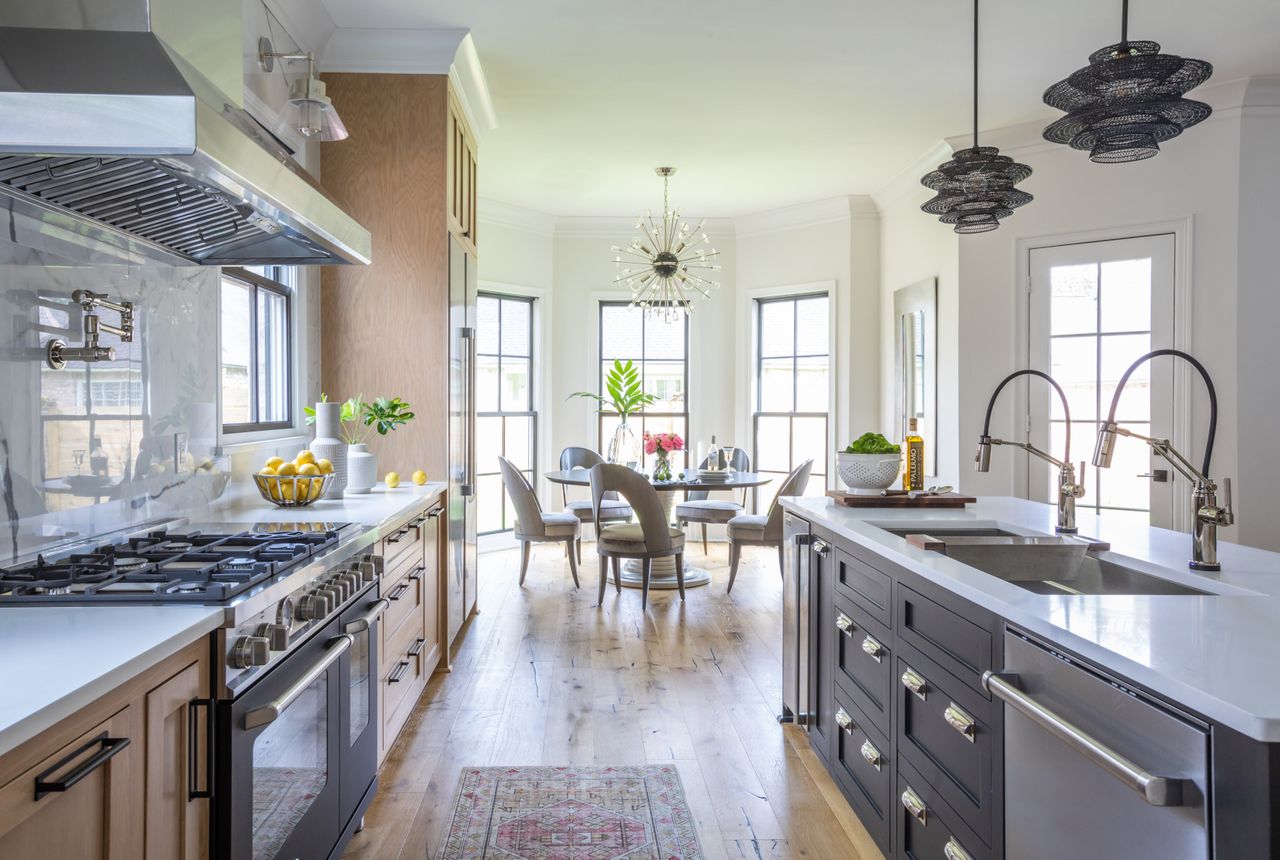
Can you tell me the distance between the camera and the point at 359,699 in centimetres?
234

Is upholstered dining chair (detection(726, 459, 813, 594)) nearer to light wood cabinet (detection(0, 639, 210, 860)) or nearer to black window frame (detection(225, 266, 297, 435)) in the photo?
black window frame (detection(225, 266, 297, 435))

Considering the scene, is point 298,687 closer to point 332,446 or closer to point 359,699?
point 359,699

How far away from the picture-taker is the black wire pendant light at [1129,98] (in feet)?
6.22

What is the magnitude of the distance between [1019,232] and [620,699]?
11.7 ft

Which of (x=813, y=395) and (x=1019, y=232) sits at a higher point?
(x=1019, y=232)

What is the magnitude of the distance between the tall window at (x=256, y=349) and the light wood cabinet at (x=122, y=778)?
6.02 feet

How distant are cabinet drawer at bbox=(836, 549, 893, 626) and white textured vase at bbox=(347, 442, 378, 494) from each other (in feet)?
5.88

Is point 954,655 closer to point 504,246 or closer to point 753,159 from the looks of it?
point 753,159

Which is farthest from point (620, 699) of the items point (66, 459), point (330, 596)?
point (66, 459)

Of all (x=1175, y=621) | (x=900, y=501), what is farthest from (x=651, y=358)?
(x=1175, y=621)

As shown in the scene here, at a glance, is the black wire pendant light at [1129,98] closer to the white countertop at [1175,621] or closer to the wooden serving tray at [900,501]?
the white countertop at [1175,621]

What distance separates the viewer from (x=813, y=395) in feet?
24.2

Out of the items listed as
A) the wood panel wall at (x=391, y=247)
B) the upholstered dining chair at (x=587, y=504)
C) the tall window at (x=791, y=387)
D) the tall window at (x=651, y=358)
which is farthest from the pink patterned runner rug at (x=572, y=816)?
the tall window at (x=651, y=358)

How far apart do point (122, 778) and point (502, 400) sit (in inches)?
237
